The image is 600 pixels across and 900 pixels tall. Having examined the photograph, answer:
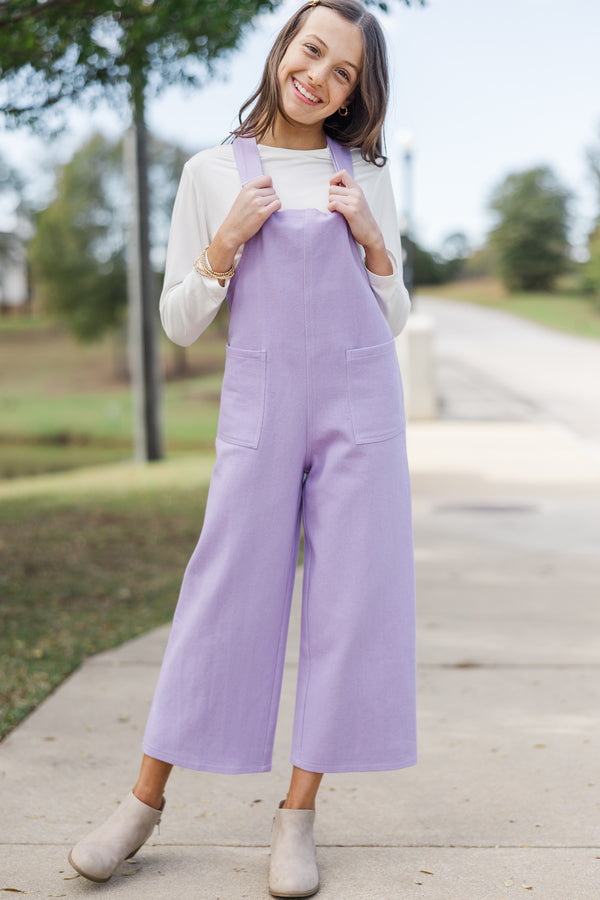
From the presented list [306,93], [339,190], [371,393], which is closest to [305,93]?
[306,93]

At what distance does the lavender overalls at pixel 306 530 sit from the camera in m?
2.22

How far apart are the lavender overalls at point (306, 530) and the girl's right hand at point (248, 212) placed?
0.06 m

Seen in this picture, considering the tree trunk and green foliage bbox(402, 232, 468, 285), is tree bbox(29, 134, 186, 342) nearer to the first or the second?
the tree trunk

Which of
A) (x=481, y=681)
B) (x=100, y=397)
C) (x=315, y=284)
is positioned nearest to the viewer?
(x=315, y=284)

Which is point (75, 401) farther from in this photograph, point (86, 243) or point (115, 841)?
point (115, 841)

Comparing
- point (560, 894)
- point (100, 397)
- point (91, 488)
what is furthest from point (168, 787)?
point (100, 397)

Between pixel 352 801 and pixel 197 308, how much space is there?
1381mm

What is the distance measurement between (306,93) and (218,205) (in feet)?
0.97

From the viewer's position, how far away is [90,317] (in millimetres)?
30484

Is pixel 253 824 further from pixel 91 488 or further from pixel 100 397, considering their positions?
pixel 100 397

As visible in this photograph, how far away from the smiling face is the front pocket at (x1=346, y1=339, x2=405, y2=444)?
0.51 meters

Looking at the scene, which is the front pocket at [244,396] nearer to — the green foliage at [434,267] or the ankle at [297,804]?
the ankle at [297,804]

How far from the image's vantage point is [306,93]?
87.4 inches

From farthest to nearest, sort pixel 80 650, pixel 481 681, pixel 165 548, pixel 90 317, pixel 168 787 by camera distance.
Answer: pixel 90 317
pixel 165 548
pixel 80 650
pixel 481 681
pixel 168 787
